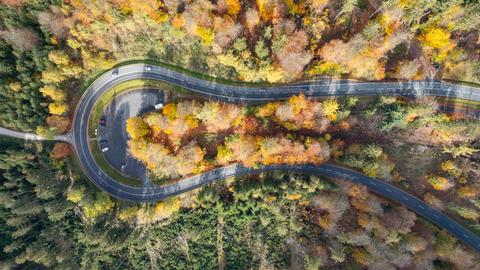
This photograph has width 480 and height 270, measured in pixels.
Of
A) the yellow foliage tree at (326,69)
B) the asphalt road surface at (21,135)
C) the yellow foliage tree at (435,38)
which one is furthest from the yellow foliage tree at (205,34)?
the yellow foliage tree at (435,38)

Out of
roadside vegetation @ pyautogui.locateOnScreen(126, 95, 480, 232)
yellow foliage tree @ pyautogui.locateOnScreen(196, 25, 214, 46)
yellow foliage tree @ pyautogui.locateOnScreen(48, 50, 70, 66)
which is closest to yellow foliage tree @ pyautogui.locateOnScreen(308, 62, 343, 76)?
roadside vegetation @ pyautogui.locateOnScreen(126, 95, 480, 232)

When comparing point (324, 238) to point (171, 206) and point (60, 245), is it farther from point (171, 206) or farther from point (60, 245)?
point (60, 245)

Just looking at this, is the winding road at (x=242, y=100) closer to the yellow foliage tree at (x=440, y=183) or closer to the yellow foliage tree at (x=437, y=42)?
the yellow foliage tree at (x=440, y=183)

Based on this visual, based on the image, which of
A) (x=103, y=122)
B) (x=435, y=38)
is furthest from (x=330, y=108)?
(x=103, y=122)

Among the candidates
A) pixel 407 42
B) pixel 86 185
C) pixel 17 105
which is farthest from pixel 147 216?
pixel 407 42

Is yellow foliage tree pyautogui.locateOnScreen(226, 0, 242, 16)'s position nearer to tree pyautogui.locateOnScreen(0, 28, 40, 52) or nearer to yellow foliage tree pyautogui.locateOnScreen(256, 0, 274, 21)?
yellow foliage tree pyautogui.locateOnScreen(256, 0, 274, 21)

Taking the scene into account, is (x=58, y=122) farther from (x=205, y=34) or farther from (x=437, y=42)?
(x=437, y=42)
